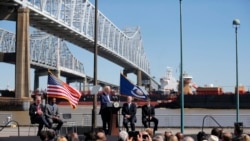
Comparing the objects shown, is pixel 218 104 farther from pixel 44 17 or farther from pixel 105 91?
pixel 105 91

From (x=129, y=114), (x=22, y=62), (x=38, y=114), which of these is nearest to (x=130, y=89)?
(x=129, y=114)

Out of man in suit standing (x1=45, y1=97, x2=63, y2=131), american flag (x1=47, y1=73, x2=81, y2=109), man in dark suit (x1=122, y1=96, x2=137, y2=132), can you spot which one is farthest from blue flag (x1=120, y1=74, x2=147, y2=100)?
man in suit standing (x1=45, y1=97, x2=63, y2=131)

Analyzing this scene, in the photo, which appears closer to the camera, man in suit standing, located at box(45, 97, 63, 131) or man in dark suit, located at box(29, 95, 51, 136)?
man in dark suit, located at box(29, 95, 51, 136)

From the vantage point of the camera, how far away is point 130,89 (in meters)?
16.1

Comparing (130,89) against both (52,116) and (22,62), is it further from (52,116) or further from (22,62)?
(22,62)

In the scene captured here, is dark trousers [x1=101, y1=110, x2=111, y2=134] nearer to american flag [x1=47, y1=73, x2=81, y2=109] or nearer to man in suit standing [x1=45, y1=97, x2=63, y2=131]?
american flag [x1=47, y1=73, x2=81, y2=109]

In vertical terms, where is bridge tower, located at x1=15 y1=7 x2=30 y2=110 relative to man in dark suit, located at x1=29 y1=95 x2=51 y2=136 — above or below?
above

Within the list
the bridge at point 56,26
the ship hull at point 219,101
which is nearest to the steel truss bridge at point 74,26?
the bridge at point 56,26

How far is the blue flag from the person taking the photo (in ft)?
52.9

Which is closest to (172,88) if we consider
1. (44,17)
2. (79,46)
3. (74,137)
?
(79,46)

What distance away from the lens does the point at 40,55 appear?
123188mm

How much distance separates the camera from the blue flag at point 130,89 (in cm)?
1611

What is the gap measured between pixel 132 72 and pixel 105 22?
1516 centimetres

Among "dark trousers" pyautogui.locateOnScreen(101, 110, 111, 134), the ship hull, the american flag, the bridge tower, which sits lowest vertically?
the ship hull
